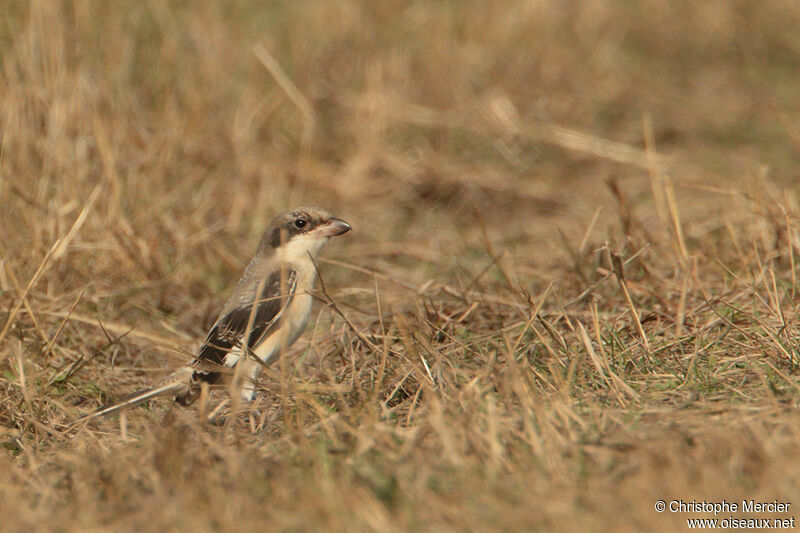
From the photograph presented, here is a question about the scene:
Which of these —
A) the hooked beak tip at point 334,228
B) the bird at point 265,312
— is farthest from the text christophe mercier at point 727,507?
the hooked beak tip at point 334,228

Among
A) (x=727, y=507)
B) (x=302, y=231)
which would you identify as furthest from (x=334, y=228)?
(x=727, y=507)

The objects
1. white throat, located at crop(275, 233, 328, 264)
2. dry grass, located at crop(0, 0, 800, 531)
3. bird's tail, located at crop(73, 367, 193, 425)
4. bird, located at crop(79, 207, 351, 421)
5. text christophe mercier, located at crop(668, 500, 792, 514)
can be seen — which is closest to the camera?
text christophe mercier, located at crop(668, 500, 792, 514)

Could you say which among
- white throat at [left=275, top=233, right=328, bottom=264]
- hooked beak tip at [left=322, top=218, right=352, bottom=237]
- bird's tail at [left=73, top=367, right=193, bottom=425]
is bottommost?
bird's tail at [left=73, top=367, right=193, bottom=425]

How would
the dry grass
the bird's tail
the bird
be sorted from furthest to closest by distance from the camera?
the bird < the bird's tail < the dry grass

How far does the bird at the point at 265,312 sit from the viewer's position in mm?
4672

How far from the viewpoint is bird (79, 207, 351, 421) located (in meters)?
4.67

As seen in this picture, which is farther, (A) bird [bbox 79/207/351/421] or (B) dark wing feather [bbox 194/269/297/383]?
(B) dark wing feather [bbox 194/269/297/383]

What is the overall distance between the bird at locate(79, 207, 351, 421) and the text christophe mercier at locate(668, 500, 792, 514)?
2183 millimetres

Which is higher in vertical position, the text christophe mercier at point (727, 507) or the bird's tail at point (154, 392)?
the text christophe mercier at point (727, 507)

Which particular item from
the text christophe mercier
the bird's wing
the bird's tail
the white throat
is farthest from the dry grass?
the white throat

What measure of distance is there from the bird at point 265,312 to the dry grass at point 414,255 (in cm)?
18

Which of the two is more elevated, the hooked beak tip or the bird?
the hooked beak tip

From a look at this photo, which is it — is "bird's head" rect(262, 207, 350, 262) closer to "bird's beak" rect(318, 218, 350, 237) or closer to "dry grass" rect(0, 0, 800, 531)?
"bird's beak" rect(318, 218, 350, 237)

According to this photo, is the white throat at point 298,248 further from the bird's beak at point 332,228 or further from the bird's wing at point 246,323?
the bird's wing at point 246,323
